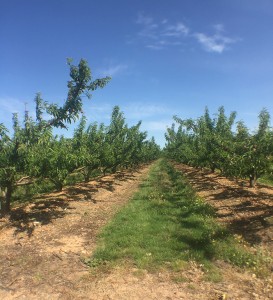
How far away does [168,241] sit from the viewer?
11086 millimetres

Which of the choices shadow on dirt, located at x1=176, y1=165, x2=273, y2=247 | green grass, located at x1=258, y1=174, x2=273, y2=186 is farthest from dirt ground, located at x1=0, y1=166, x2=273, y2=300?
green grass, located at x1=258, y1=174, x2=273, y2=186

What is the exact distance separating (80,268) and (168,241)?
3504 mm

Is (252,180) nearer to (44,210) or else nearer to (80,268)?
(44,210)

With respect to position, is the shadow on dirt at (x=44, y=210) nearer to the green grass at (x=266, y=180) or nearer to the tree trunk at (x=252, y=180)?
the tree trunk at (x=252, y=180)

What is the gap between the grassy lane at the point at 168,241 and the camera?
9.33 meters

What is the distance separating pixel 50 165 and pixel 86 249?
17.0 ft

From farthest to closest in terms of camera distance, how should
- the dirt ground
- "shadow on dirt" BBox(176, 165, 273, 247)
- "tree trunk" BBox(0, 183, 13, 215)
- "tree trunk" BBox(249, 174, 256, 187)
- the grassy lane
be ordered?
"tree trunk" BBox(249, 174, 256, 187) < "tree trunk" BBox(0, 183, 13, 215) < "shadow on dirt" BBox(176, 165, 273, 247) < the grassy lane < the dirt ground

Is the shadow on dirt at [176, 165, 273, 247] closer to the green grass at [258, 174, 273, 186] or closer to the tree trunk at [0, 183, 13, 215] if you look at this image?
the green grass at [258, 174, 273, 186]

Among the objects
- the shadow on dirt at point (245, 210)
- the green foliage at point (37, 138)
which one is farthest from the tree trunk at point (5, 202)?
the shadow on dirt at point (245, 210)

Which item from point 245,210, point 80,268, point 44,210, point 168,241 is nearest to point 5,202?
point 44,210

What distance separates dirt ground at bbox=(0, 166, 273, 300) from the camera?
754 centimetres

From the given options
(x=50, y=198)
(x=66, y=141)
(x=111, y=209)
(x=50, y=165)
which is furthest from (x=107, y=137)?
(x=50, y=165)

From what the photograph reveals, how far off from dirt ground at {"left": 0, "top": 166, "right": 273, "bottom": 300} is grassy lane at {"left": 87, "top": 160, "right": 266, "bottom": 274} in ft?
1.55

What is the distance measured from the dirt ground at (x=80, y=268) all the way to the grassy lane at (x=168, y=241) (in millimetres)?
474
